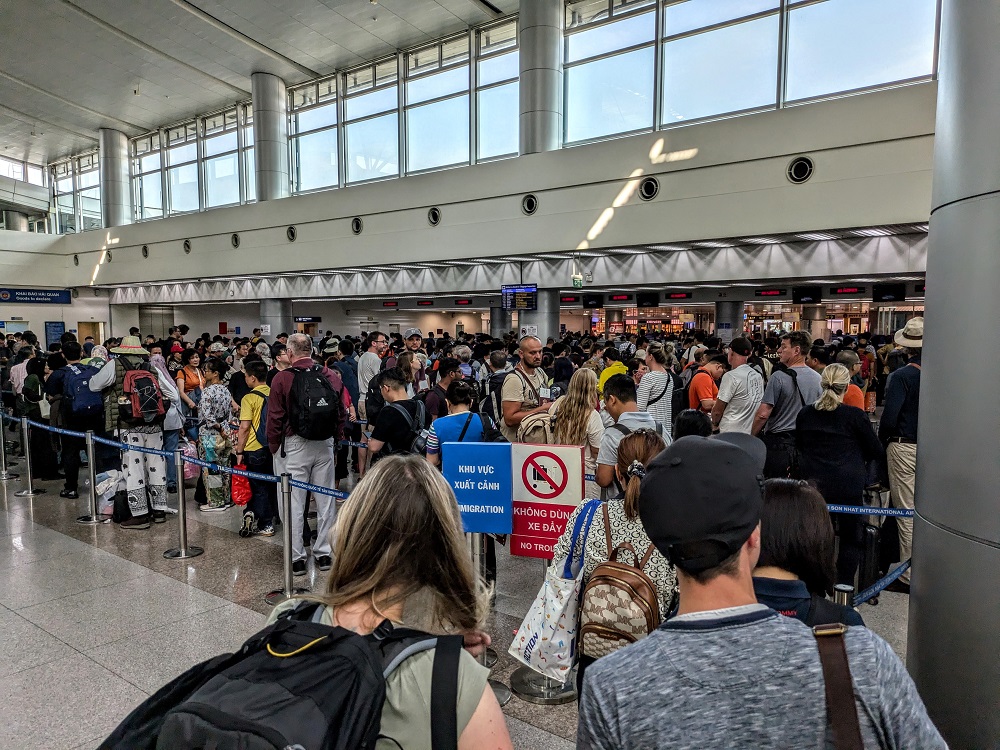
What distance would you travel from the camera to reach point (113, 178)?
28.0 m

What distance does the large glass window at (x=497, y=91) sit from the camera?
56.6 feet

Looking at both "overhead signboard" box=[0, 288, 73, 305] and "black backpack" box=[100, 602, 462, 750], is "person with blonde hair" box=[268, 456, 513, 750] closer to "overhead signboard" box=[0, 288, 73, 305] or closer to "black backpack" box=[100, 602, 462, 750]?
"black backpack" box=[100, 602, 462, 750]

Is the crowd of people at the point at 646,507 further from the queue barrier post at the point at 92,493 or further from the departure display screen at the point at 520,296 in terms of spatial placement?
the departure display screen at the point at 520,296

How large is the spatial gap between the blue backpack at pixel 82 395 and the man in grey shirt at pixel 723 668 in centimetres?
804

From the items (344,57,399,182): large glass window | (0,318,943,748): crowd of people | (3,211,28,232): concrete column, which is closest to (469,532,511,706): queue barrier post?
(0,318,943,748): crowd of people

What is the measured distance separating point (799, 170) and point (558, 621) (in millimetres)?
11438

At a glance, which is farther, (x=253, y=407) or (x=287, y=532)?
(x=253, y=407)

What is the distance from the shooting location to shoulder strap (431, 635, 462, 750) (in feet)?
3.94

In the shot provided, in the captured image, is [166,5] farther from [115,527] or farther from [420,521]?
[420,521]

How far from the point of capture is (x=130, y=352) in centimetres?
706

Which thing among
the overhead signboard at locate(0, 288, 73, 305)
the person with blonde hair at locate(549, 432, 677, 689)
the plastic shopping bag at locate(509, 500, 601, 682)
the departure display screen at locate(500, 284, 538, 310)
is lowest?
the plastic shopping bag at locate(509, 500, 601, 682)

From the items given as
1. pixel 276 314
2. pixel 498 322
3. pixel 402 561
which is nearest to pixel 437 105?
pixel 498 322

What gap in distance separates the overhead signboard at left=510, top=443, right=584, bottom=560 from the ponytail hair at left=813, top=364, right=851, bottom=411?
2054 mm

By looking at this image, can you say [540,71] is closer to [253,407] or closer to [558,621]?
[253,407]
